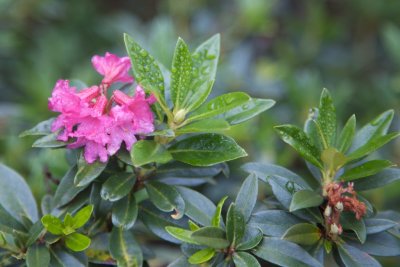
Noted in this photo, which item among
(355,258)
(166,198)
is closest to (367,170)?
(355,258)

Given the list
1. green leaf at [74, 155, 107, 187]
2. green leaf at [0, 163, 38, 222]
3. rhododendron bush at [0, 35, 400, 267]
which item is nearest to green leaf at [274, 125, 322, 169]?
rhododendron bush at [0, 35, 400, 267]

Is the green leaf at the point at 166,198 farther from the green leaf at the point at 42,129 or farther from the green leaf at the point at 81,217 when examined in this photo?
the green leaf at the point at 42,129

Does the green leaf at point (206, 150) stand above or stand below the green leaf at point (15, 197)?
above

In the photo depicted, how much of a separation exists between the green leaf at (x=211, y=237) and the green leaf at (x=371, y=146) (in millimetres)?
286

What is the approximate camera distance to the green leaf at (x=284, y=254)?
101cm

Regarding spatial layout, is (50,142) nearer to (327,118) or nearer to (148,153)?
(148,153)

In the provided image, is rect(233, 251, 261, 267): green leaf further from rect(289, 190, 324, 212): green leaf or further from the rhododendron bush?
rect(289, 190, 324, 212): green leaf

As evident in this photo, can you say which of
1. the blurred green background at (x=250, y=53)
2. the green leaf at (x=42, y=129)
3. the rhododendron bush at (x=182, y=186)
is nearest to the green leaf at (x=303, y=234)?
the rhododendron bush at (x=182, y=186)

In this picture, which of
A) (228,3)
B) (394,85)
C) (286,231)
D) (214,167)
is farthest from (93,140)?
(228,3)

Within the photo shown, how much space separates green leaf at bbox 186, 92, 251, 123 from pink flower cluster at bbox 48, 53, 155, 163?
0.10 metres

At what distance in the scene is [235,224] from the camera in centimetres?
103

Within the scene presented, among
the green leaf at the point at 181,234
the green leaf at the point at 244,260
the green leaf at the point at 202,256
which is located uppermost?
the green leaf at the point at 181,234

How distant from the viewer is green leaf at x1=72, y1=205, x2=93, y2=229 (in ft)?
3.51

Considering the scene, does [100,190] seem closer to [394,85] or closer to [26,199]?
[26,199]
